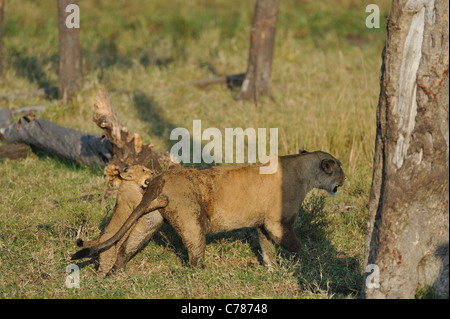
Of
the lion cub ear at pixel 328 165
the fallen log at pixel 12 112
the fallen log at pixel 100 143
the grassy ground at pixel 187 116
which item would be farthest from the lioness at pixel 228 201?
the fallen log at pixel 12 112

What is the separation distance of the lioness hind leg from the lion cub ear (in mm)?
1535

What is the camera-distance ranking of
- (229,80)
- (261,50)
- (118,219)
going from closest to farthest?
1. (118,219)
2. (261,50)
3. (229,80)

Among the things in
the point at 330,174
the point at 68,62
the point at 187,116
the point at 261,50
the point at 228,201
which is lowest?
the point at 228,201

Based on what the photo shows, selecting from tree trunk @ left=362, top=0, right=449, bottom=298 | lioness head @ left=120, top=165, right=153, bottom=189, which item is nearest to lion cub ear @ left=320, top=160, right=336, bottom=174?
tree trunk @ left=362, top=0, right=449, bottom=298

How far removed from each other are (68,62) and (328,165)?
563cm

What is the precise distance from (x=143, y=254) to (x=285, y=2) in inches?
597

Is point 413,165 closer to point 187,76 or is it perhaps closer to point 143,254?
point 143,254

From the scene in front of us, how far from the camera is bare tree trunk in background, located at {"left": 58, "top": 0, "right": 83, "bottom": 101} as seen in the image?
31.8 ft

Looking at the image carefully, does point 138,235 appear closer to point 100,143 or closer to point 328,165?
point 328,165

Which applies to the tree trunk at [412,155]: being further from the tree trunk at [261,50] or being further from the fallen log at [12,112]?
the tree trunk at [261,50]

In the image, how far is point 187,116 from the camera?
32.9ft

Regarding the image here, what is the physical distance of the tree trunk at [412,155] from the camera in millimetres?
3723

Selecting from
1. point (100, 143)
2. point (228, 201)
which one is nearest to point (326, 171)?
point (228, 201)
